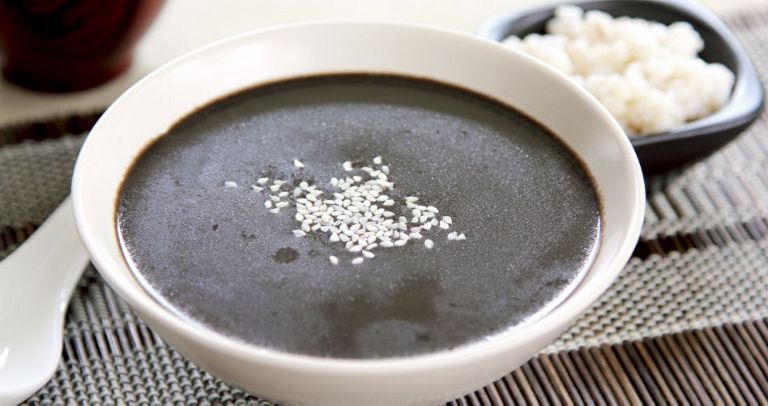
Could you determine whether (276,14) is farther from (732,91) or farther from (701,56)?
(732,91)

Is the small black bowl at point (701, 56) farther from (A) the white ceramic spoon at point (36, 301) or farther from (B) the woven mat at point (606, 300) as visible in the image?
(A) the white ceramic spoon at point (36, 301)

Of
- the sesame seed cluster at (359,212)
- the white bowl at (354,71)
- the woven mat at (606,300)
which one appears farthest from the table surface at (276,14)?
the sesame seed cluster at (359,212)

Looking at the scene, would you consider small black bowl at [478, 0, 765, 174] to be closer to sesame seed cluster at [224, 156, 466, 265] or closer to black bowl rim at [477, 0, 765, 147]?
black bowl rim at [477, 0, 765, 147]

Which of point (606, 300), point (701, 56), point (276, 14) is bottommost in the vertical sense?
point (276, 14)

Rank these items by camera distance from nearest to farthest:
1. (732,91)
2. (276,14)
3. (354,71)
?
(354,71) < (732,91) < (276,14)

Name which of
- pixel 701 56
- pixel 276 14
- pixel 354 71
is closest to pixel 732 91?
pixel 701 56

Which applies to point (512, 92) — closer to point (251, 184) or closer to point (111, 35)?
point (251, 184)
